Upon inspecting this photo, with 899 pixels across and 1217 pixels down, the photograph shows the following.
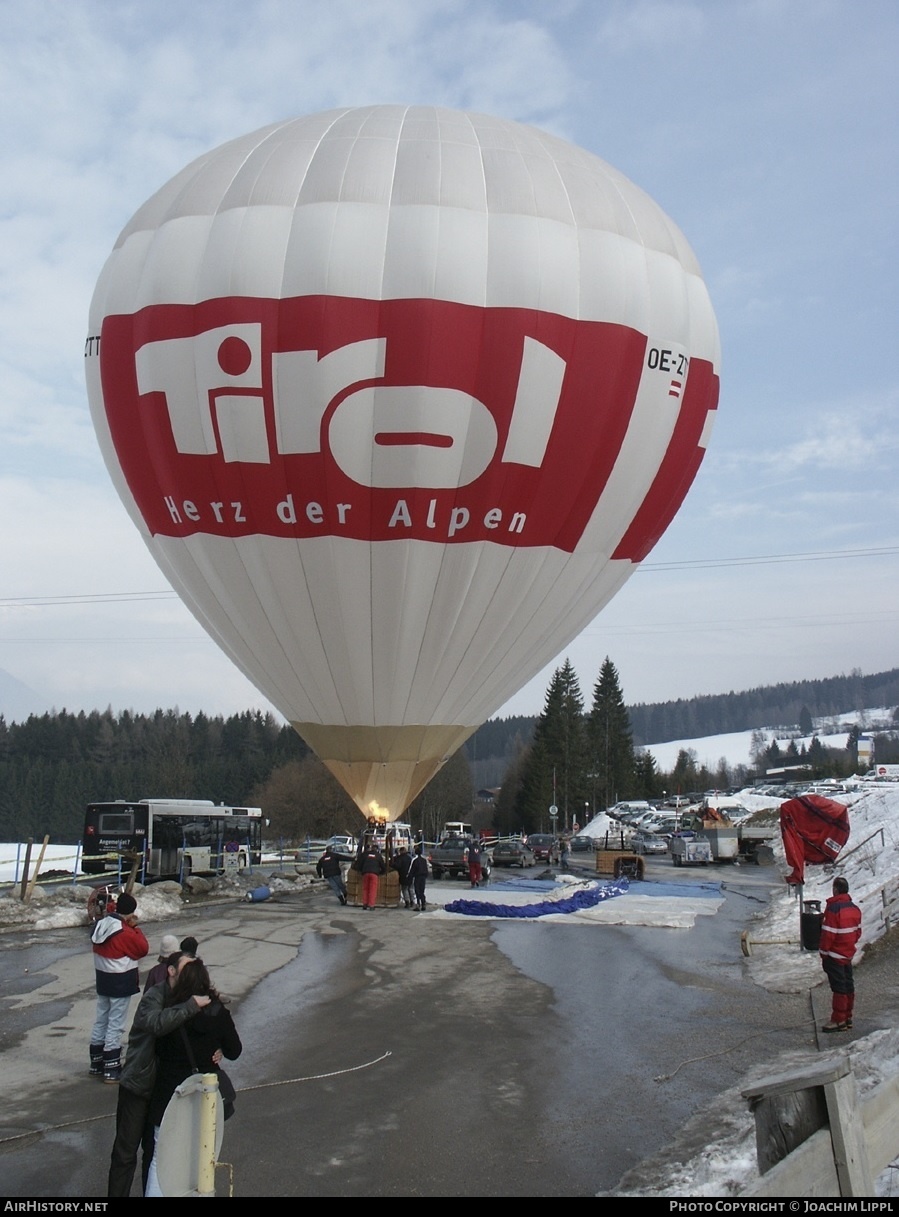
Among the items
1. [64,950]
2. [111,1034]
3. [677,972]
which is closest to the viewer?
[111,1034]

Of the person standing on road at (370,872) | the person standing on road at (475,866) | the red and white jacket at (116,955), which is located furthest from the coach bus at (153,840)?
the red and white jacket at (116,955)

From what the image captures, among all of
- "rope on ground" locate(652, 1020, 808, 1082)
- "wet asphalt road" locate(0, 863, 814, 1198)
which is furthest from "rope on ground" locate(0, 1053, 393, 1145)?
"rope on ground" locate(652, 1020, 808, 1082)

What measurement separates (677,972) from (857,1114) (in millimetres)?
9134

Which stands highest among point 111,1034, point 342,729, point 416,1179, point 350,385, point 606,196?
point 606,196

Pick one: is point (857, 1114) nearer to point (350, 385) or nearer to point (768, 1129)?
point (768, 1129)

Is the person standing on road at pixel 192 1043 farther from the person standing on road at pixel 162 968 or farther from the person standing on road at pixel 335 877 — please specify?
the person standing on road at pixel 335 877

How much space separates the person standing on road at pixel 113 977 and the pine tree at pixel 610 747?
269ft

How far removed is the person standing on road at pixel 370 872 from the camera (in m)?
18.9

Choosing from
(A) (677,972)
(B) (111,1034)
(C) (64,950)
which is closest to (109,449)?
(C) (64,950)

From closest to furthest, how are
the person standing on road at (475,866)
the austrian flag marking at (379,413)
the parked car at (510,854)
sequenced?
the austrian flag marking at (379,413) < the person standing on road at (475,866) < the parked car at (510,854)

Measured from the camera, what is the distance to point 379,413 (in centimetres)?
1318

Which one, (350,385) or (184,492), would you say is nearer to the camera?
(350,385)

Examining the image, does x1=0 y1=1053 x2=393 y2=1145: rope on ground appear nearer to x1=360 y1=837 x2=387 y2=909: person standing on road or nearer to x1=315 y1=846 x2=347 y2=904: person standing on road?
x1=360 y1=837 x2=387 y2=909: person standing on road

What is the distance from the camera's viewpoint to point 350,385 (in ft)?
42.9
